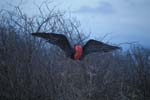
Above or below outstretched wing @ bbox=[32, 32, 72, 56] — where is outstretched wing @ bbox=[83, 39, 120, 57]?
below

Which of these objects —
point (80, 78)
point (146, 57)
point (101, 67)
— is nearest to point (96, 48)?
point (80, 78)

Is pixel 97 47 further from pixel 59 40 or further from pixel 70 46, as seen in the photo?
pixel 59 40

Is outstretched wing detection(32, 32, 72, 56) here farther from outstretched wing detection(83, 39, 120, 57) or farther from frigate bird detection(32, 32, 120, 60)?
outstretched wing detection(83, 39, 120, 57)

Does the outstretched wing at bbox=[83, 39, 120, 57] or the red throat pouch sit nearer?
the red throat pouch

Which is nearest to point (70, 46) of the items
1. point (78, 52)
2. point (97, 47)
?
point (78, 52)

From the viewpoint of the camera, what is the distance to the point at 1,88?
5.55m

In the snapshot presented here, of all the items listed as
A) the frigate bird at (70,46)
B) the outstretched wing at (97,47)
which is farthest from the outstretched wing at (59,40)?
the outstretched wing at (97,47)

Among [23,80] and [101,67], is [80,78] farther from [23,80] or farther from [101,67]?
[23,80]

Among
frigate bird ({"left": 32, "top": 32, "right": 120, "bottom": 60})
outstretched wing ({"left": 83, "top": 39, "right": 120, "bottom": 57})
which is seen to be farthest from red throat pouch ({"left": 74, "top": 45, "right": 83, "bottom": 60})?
outstretched wing ({"left": 83, "top": 39, "right": 120, "bottom": 57})

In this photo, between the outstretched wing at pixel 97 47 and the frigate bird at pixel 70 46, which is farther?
the outstretched wing at pixel 97 47

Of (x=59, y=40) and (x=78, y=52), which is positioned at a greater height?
(x=59, y=40)

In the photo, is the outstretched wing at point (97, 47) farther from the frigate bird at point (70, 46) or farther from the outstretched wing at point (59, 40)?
the outstretched wing at point (59, 40)

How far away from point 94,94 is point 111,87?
1.78 ft

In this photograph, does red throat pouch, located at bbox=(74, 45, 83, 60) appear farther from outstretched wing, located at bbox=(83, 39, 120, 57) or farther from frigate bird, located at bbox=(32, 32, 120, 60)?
outstretched wing, located at bbox=(83, 39, 120, 57)
